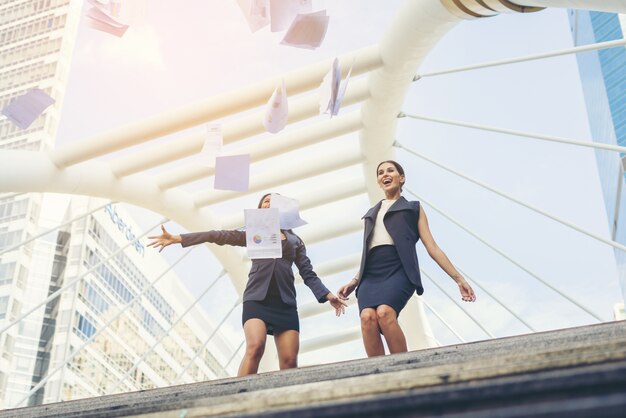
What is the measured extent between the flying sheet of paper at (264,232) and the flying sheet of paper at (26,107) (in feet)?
9.17

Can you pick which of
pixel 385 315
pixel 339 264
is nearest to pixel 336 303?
pixel 385 315

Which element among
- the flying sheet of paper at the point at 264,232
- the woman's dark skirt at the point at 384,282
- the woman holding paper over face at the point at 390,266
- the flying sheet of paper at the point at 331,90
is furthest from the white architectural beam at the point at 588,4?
the flying sheet of paper at the point at 264,232

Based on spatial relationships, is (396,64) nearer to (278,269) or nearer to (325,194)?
(278,269)

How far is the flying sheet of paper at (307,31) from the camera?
5422 millimetres

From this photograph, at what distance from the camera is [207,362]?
232 feet

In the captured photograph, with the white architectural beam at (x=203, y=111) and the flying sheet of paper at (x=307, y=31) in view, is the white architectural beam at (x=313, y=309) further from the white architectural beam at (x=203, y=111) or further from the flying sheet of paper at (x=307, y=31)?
the flying sheet of paper at (x=307, y=31)

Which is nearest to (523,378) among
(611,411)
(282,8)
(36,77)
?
(611,411)

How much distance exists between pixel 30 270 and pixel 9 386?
7982 mm

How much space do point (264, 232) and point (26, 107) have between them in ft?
10.1

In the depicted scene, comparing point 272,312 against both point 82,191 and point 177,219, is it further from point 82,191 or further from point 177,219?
point 177,219

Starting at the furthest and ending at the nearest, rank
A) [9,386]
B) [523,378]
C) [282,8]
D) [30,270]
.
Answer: [30,270]
[9,386]
[282,8]
[523,378]

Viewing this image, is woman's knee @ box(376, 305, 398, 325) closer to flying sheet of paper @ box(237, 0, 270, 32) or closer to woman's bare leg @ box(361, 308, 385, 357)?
woman's bare leg @ box(361, 308, 385, 357)

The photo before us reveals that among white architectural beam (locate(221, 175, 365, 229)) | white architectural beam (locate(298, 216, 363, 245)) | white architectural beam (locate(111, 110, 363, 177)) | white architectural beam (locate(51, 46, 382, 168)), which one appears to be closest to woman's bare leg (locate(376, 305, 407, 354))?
white architectural beam (locate(51, 46, 382, 168))

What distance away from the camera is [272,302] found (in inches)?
203
